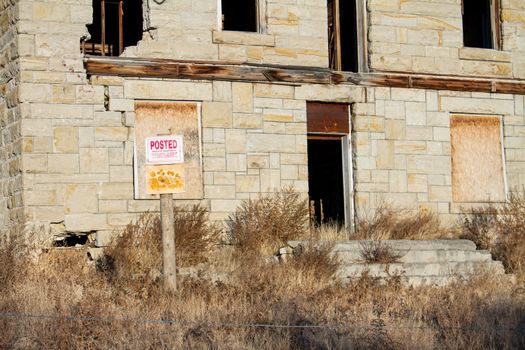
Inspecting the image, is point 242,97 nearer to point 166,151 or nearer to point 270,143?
point 270,143

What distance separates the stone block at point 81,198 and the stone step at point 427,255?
4313mm

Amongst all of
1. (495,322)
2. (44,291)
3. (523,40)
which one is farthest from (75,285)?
(523,40)

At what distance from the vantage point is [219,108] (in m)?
17.3

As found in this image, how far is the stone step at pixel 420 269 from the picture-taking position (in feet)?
49.0

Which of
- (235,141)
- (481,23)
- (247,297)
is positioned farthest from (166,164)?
(481,23)

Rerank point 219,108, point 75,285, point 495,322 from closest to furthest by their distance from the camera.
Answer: point 495,322, point 75,285, point 219,108

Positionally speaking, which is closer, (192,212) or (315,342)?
(315,342)

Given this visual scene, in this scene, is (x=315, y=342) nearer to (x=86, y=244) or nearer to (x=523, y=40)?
(x=86, y=244)

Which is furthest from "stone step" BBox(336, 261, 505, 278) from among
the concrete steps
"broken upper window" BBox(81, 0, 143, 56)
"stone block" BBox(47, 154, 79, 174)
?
"broken upper window" BBox(81, 0, 143, 56)

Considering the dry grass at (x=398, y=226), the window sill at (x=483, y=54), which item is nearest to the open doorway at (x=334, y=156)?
the dry grass at (x=398, y=226)

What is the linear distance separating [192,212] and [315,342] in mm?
6168

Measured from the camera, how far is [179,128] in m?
17.1

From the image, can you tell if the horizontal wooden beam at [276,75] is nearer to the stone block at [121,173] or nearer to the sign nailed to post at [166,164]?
the stone block at [121,173]

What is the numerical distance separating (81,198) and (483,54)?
29.2 feet
